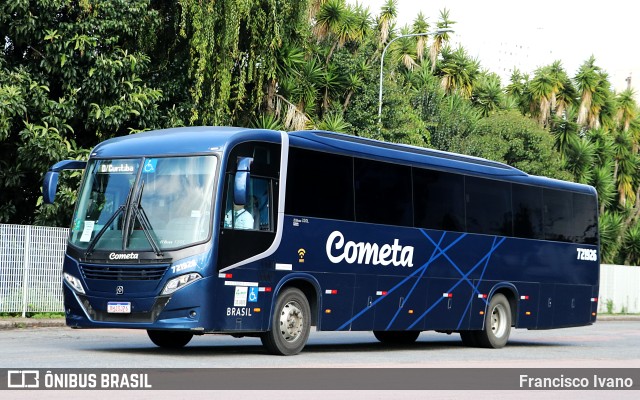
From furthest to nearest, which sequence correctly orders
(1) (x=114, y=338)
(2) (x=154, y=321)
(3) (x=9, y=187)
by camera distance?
(3) (x=9, y=187) → (1) (x=114, y=338) → (2) (x=154, y=321)

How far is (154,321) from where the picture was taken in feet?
51.8

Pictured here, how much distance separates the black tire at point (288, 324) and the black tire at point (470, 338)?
5594 mm

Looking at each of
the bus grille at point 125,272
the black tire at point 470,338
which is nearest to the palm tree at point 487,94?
the black tire at point 470,338

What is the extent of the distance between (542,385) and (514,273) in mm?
8957

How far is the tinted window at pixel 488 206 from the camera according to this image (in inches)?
850

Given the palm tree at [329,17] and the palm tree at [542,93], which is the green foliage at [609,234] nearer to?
the palm tree at [542,93]

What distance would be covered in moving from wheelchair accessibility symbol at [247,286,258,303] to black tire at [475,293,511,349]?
21.8ft

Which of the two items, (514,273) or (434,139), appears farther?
(434,139)

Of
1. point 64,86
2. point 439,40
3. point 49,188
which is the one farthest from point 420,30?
point 49,188

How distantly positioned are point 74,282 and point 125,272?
0.95 metres

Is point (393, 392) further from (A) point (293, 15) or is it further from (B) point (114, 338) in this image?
(A) point (293, 15)

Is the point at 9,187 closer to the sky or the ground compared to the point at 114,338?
closer to the sky

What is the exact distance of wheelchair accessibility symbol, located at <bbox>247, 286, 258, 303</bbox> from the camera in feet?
54.0

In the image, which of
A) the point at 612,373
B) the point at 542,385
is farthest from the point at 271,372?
the point at 612,373
